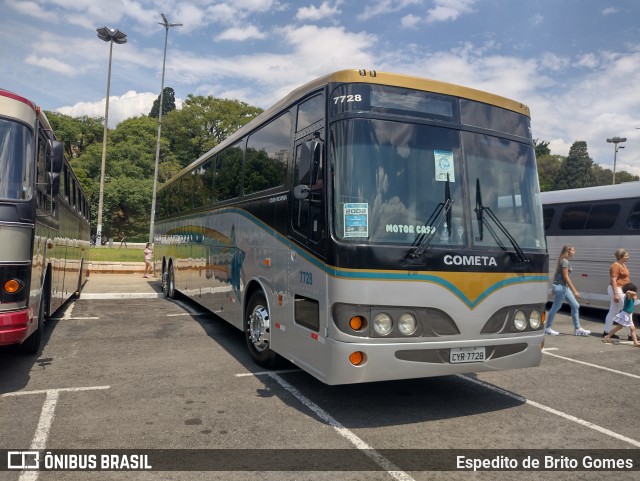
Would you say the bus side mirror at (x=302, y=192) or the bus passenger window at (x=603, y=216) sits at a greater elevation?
the bus passenger window at (x=603, y=216)

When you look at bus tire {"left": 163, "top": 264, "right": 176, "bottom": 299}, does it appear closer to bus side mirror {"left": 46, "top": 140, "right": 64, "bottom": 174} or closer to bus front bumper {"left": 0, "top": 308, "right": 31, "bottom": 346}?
bus side mirror {"left": 46, "top": 140, "right": 64, "bottom": 174}

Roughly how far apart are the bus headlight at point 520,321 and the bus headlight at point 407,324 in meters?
1.25

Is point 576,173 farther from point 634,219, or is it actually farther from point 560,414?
point 560,414

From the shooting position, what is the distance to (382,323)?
15.5 feet

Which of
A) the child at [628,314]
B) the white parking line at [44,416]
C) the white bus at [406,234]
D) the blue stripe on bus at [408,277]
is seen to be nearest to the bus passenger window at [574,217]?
the child at [628,314]

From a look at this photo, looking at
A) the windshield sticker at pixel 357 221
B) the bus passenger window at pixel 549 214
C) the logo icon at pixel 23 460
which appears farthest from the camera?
the bus passenger window at pixel 549 214

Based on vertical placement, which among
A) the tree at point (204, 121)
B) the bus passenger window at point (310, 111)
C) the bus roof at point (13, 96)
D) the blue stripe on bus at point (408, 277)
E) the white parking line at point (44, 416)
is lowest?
the white parking line at point (44, 416)

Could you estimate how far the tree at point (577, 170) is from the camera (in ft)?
264

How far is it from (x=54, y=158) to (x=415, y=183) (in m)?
4.58

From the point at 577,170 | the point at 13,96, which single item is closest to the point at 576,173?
the point at 577,170

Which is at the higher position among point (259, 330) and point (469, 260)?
point (469, 260)

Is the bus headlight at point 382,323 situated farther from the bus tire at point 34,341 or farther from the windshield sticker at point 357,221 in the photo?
the bus tire at point 34,341

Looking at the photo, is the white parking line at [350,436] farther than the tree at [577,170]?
No

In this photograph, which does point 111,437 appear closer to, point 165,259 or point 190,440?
point 190,440
